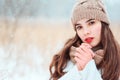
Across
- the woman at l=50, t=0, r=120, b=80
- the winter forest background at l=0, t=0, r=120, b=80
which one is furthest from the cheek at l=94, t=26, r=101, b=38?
the winter forest background at l=0, t=0, r=120, b=80

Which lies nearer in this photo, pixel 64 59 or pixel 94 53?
pixel 94 53

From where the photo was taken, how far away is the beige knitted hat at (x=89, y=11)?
3.05 ft

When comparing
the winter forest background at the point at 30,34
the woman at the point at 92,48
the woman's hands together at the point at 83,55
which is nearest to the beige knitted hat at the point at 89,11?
the woman at the point at 92,48

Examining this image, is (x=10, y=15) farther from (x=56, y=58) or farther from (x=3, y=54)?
(x=56, y=58)

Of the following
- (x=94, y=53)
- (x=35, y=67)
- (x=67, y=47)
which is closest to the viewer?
(x=94, y=53)

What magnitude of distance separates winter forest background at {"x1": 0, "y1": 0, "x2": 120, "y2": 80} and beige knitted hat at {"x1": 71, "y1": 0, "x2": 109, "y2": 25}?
3.82 feet

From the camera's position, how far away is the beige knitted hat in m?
0.93

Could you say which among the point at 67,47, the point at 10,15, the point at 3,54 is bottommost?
the point at 67,47

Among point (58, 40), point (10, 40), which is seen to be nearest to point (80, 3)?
point (58, 40)

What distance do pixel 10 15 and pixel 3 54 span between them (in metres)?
0.29

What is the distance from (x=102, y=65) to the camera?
93 cm

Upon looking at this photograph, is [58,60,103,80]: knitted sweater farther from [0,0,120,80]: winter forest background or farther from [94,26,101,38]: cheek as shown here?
[0,0,120,80]: winter forest background

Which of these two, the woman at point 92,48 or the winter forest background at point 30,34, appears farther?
the winter forest background at point 30,34

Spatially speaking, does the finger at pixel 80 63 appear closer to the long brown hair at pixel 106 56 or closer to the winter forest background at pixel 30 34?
the long brown hair at pixel 106 56
